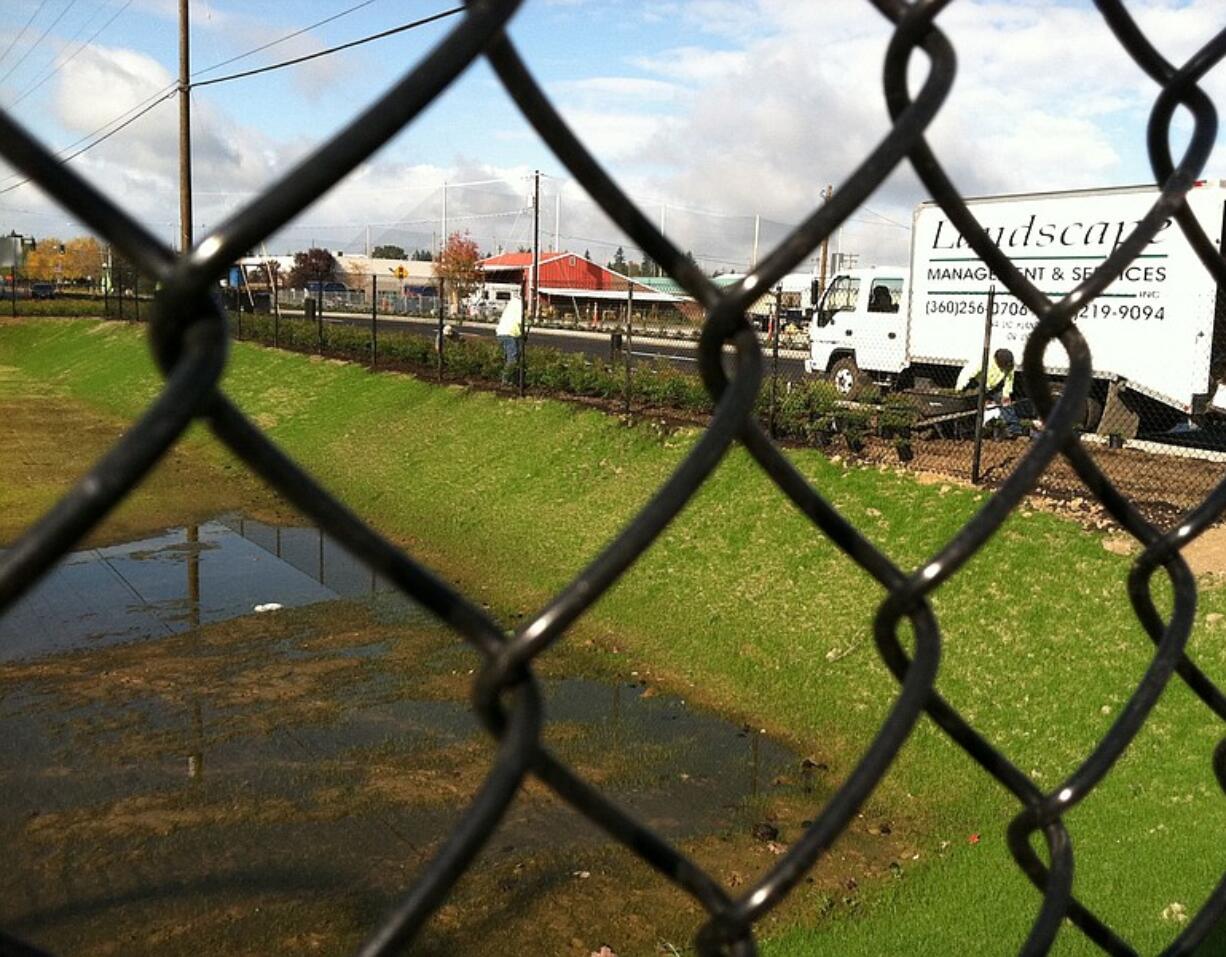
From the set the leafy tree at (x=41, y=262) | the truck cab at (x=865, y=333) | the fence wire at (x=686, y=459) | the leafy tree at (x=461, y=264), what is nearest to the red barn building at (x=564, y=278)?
the leafy tree at (x=461, y=264)

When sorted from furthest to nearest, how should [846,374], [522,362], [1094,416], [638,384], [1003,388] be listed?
[846,374]
[522,362]
[638,384]
[1094,416]
[1003,388]

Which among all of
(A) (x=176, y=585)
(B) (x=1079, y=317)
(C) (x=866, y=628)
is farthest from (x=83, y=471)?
(B) (x=1079, y=317)

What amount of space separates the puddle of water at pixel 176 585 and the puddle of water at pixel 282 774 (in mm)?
47

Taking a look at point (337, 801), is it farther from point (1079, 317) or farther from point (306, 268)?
point (306, 268)

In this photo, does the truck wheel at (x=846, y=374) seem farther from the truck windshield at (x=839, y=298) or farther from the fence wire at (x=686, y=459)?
the fence wire at (x=686, y=459)

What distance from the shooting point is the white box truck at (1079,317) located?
40.8 feet

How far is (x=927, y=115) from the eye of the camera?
0.80 meters

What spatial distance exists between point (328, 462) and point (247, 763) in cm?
868

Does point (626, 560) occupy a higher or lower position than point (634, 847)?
higher

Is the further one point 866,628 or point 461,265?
point 461,265

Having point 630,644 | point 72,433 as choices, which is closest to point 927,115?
point 630,644

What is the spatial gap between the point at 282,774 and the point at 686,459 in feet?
18.5

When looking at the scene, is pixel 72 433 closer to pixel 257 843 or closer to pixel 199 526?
pixel 199 526

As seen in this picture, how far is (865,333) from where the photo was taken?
54.5 ft
